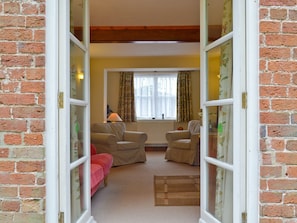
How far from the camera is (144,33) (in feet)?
17.3

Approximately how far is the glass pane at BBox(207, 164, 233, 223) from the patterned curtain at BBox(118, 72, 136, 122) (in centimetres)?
620

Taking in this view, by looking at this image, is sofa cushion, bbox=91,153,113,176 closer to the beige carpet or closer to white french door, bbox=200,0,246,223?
the beige carpet

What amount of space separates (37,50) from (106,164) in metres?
2.42

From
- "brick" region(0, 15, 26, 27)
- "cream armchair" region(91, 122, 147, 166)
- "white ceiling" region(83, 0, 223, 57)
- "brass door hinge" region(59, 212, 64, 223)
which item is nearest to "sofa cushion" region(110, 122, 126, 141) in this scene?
A: "cream armchair" region(91, 122, 147, 166)

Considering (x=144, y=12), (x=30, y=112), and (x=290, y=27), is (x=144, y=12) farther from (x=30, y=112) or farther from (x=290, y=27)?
(x=30, y=112)

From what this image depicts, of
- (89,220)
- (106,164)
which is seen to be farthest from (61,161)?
(106,164)

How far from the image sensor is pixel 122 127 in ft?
21.7

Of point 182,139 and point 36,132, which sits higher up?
point 36,132

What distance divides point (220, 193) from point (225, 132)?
18.7 inches

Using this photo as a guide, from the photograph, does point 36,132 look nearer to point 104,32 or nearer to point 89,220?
point 89,220

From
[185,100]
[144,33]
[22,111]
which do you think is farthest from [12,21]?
[185,100]

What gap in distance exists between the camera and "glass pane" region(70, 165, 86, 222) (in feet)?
6.75

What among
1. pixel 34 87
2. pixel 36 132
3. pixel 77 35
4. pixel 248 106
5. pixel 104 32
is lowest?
pixel 36 132

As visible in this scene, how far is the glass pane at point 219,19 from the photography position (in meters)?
2.15
